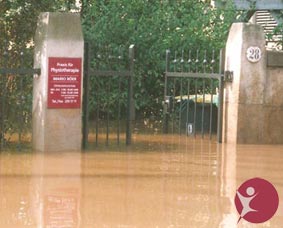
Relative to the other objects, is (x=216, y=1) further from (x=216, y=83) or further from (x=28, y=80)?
(x=28, y=80)

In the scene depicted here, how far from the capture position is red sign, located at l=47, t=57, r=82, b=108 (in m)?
11.2

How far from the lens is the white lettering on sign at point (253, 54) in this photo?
13031 mm

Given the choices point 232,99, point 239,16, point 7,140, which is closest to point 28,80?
point 7,140

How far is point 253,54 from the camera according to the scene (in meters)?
13.0

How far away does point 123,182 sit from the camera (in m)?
8.60

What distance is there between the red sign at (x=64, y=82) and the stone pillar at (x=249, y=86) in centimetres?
310

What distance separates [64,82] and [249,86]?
3552 mm

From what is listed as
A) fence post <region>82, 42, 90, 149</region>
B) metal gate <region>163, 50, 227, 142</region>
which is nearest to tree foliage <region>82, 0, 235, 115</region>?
metal gate <region>163, 50, 227, 142</region>

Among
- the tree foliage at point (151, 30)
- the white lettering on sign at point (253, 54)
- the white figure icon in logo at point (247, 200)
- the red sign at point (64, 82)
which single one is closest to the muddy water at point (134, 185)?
the red sign at point (64, 82)

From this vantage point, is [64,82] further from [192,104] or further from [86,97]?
[192,104]

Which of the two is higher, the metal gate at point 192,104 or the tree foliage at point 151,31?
the tree foliage at point 151,31

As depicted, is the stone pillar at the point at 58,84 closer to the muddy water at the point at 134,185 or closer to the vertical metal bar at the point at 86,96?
the vertical metal bar at the point at 86,96

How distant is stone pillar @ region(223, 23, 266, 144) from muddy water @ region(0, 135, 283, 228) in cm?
55

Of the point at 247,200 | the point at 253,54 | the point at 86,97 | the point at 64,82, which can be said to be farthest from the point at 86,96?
the point at 247,200
